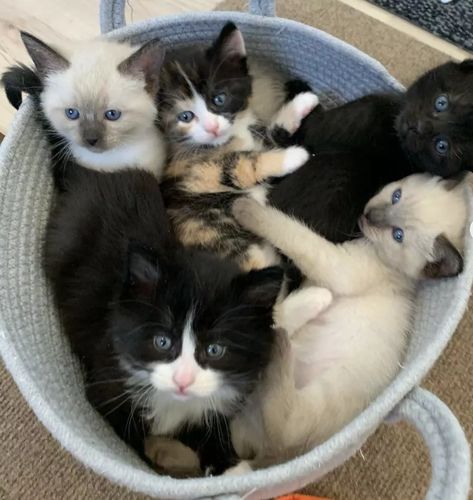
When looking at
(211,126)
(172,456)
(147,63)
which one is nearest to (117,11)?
(147,63)

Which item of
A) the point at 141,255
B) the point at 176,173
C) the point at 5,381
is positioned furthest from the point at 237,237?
the point at 5,381

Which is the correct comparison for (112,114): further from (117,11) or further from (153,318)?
(153,318)

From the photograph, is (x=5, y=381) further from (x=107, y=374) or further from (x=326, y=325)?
(x=326, y=325)

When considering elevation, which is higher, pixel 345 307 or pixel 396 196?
pixel 396 196

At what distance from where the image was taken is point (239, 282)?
0.99 m

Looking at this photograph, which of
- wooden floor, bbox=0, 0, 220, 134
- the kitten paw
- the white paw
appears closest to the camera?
the white paw

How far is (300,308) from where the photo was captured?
47.2 inches

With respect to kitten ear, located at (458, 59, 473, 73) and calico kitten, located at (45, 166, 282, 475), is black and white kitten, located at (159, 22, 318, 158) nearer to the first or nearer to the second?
calico kitten, located at (45, 166, 282, 475)

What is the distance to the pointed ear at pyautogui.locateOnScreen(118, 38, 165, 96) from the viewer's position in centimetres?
124

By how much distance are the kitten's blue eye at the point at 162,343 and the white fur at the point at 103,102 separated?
50cm

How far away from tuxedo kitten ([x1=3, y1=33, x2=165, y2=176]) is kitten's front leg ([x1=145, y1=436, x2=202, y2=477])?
608 mm

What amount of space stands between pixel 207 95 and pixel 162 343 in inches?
24.4

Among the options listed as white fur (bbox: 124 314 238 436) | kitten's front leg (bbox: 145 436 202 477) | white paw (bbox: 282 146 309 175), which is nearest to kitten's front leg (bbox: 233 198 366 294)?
white paw (bbox: 282 146 309 175)

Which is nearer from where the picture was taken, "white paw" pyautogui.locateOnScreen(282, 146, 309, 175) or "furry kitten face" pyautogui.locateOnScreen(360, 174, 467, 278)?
"furry kitten face" pyautogui.locateOnScreen(360, 174, 467, 278)
